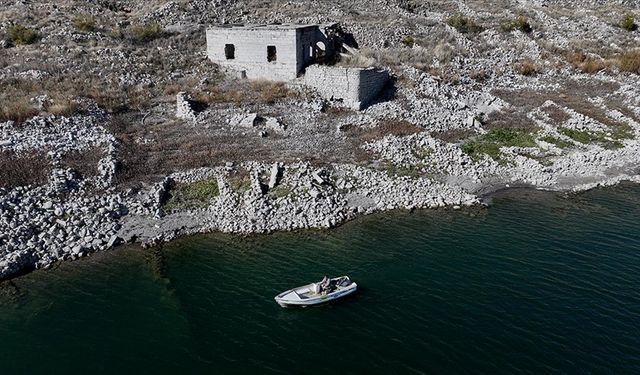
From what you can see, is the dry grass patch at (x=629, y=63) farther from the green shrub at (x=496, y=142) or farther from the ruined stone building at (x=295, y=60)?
the ruined stone building at (x=295, y=60)

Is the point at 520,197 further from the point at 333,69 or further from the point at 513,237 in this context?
the point at 333,69

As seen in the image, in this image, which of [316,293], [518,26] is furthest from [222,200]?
[518,26]

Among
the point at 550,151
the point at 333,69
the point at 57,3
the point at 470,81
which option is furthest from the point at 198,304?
the point at 57,3

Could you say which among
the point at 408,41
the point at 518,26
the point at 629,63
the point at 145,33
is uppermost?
the point at 518,26

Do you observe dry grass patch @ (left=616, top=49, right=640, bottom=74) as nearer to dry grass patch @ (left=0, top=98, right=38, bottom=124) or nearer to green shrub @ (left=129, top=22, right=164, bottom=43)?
green shrub @ (left=129, top=22, right=164, bottom=43)

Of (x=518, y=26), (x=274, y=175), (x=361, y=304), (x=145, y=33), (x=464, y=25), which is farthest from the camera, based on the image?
(x=518, y=26)

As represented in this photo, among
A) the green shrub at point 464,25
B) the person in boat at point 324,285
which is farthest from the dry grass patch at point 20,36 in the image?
the green shrub at point 464,25

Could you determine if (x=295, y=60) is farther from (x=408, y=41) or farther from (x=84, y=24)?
(x=84, y=24)
